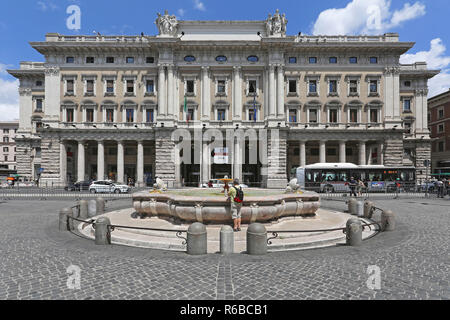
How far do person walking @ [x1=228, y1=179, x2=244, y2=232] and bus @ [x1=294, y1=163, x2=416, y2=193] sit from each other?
806 inches

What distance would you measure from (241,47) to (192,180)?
872 inches

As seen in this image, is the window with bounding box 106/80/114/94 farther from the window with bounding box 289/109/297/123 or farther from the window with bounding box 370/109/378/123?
the window with bounding box 370/109/378/123

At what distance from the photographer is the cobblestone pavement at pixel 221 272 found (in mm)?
4422

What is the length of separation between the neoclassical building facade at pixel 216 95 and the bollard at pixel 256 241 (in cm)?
2736

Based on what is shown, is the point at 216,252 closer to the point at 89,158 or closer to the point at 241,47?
the point at 241,47

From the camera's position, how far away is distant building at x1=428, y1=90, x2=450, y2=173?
43.3 m

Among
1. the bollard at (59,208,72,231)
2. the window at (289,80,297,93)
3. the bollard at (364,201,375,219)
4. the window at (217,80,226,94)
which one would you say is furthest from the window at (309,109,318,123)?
the bollard at (59,208,72,231)

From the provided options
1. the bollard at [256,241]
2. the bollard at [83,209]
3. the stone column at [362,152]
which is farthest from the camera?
the stone column at [362,152]

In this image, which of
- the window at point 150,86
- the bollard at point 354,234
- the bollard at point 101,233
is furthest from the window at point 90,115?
the bollard at point 354,234

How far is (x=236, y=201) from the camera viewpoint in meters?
7.98

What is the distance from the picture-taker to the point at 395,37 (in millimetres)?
35219

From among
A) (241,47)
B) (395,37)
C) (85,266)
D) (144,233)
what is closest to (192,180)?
(241,47)

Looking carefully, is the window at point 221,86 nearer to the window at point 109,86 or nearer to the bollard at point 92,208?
the window at point 109,86
